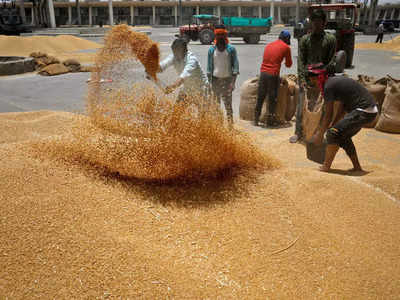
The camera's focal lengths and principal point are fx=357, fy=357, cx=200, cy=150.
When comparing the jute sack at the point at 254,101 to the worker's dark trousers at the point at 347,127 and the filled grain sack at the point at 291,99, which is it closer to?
the filled grain sack at the point at 291,99

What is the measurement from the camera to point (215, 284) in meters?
1.98

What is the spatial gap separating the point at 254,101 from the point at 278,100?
0.38 metres

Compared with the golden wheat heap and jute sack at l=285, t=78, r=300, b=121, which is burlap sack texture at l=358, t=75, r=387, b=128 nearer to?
jute sack at l=285, t=78, r=300, b=121

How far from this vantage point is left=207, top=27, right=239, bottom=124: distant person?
490cm

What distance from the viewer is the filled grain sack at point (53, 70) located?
423 inches

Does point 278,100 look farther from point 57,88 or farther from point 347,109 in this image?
point 57,88

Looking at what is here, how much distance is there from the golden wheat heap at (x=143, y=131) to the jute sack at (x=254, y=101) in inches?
94.4

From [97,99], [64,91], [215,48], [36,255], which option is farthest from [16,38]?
[36,255]

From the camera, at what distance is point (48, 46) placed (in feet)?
56.6

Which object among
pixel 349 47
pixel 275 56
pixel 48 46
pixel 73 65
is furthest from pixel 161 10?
pixel 275 56

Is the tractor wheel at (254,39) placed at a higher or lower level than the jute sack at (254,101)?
higher

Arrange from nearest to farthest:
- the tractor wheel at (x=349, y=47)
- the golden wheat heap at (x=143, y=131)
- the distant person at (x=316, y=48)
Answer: the golden wheat heap at (x=143, y=131) < the distant person at (x=316, y=48) < the tractor wheel at (x=349, y=47)

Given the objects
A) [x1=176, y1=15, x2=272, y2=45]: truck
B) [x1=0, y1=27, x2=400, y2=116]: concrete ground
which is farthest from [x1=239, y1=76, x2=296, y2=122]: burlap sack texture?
[x1=176, y1=15, x2=272, y2=45]: truck

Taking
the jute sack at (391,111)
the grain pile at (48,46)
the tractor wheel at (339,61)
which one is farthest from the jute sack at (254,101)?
the grain pile at (48,46)
